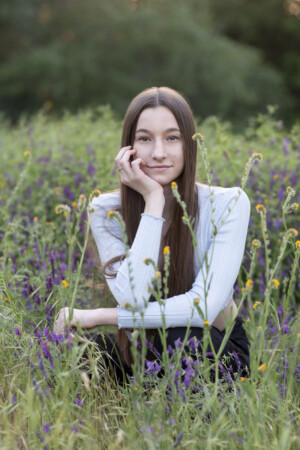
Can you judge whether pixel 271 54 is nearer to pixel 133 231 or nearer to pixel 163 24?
pixel 163 24

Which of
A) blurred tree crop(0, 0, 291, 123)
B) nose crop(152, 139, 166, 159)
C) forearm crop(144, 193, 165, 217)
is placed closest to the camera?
forearm crop(144, 193, 165, 217)

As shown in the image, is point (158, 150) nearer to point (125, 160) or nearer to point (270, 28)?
point (125, 160)

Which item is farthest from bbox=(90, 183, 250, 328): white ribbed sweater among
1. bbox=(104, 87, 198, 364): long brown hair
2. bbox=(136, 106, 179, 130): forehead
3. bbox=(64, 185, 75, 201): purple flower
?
bbox=(64, 185, 75, 201): purple flower

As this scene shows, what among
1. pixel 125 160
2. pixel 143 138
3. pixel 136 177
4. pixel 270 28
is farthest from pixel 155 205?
pixel 270 28

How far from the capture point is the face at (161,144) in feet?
A: 7.82

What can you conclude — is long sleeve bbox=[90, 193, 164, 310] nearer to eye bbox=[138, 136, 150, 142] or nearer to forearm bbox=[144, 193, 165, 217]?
forearm bbox=[144, 193, 165, 217]

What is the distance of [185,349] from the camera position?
83.4 inches

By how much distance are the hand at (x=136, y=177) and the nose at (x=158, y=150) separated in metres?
0.07

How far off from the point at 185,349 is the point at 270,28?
20559 mm

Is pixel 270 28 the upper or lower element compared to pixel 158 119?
upper

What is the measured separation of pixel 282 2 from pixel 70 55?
9765 mm

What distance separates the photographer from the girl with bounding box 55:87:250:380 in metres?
2.17

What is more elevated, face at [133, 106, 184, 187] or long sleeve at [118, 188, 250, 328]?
face at [133, 106, 184, 187]

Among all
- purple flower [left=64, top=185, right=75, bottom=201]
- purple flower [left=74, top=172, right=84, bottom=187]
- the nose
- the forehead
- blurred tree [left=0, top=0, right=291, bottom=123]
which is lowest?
purple flower [left=64, top=185, right=75, bottom=201]
